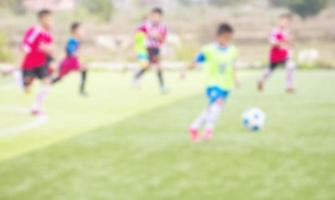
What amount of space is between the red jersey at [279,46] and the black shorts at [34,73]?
5.03m

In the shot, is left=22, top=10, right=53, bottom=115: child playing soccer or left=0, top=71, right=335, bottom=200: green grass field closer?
left=0, top=71, right=335, bottom=200: green grass field

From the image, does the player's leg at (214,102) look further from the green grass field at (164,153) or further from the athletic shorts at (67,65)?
the athletic shorts at (67,65)

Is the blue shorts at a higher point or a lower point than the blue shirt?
lower

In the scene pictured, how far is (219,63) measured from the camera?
756 centimetres

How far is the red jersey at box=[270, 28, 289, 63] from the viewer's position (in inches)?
496

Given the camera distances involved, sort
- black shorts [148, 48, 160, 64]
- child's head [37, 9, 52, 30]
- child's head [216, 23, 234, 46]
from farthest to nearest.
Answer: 1. black shorts [148, 48, 160, 64]
2. child's head [37, 9, 52, 30]
3. child's head [216, 23, 234, 46]

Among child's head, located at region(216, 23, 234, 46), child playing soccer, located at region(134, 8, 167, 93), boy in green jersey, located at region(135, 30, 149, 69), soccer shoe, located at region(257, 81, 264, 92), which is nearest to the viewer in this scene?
child's head, located at region(216, 23, 234, 46)

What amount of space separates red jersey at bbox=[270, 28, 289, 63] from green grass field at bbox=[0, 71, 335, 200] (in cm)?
128

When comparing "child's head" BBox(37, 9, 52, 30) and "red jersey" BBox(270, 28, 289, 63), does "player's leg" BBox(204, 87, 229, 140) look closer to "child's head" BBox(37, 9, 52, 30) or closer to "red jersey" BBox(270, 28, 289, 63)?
"child's head" BBox(37, 9, 52, 30)

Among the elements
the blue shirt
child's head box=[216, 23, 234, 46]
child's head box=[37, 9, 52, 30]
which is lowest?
child's head box=[216, 23, 234, 46]

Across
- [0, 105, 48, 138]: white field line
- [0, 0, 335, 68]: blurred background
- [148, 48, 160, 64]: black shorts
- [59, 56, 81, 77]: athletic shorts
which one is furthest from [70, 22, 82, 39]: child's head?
[0, 0, 335, 68]: blurred background

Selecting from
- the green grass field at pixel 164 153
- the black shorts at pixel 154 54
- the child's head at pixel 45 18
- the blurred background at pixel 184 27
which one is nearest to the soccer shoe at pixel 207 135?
the green grass field at pixel 164 153

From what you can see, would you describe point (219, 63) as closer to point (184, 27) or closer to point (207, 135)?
point (207, 135)

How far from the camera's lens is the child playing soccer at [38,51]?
10.1 metres
